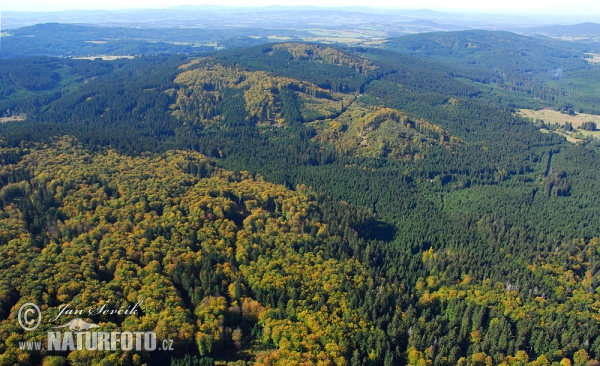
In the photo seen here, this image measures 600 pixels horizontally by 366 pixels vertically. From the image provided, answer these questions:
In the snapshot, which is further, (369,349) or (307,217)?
(307,217)

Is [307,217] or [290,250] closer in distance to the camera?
[290,250]

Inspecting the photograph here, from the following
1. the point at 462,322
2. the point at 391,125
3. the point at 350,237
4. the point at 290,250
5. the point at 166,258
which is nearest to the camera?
the point at 462,322

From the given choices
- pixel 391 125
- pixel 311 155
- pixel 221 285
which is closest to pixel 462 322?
pixel 221 285

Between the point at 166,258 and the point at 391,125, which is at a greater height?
the point at 391,125

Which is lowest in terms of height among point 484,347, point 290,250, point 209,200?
point 484,347

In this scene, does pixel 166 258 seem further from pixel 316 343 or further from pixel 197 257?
pixel 316 343

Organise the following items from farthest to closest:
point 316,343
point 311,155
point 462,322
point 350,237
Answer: point 311,155, point 350,237, point 462,322, point 316,343

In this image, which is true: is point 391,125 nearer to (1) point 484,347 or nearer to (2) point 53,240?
(1) point 484,347

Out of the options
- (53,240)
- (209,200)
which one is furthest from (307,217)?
(53,240)

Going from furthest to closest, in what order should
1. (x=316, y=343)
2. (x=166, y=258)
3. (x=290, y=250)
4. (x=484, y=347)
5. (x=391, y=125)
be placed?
1. (x=391, y=125)
2. (x=290, y=250)
3. (x=166, y=258)
4. (x=484, y=347)
5. (x=316, y=343)
